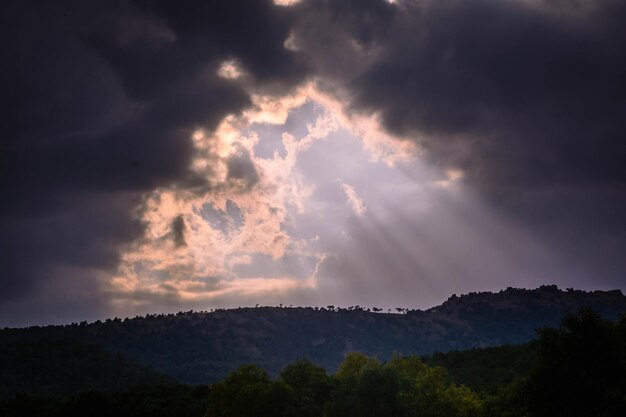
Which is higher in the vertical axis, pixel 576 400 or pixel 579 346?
pixel 579 346

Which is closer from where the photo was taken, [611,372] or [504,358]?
[611,372]

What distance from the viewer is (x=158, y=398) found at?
132 m

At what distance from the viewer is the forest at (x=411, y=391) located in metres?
58.5

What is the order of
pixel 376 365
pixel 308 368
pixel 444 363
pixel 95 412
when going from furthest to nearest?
pixel 444 363, pixel 95 412, pixel 308 368, pixel 376 365

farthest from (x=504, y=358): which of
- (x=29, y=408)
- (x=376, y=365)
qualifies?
(x=29, y=408)

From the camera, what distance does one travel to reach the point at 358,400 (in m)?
86.8

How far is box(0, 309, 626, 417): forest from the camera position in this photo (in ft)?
192

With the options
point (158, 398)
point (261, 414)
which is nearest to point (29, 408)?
point (158, 398)

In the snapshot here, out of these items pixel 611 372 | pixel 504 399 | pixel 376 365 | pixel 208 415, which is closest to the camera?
pixel 611 372

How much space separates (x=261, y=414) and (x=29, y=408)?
58.7 meters

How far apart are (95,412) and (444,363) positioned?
370 feet

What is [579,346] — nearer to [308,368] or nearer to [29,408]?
[308,368]

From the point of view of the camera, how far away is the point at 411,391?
86500 mm

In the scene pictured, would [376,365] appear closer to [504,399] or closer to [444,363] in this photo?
[504,399]
